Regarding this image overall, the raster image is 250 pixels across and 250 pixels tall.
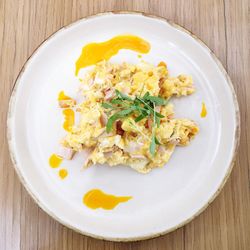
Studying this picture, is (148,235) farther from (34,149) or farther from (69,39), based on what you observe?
(69,39)

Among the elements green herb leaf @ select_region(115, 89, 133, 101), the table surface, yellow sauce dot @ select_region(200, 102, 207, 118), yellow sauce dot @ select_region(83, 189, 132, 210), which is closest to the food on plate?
yellow sauce dot @ select_region(200, 102, 207, 118)

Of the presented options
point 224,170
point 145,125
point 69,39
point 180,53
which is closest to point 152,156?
point 145,125

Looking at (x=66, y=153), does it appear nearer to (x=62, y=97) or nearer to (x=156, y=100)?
(x=62, y=97)

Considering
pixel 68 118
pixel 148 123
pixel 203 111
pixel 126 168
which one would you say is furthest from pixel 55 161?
pixel 203 111

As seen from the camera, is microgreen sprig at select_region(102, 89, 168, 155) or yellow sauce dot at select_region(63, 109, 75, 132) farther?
yellow sauce dot at select_region(63, 109, 75, 132)

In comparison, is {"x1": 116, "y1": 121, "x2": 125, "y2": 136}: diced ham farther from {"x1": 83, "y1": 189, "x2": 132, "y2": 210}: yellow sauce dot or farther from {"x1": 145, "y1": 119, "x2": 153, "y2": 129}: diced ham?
{"x1": 83, "y1": 189, "x2": 132, "y2": 210}: yellow sauce dot

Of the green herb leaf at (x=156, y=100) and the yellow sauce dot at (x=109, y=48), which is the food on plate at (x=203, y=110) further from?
the yellow sauce dot at (x=109, y=48)
